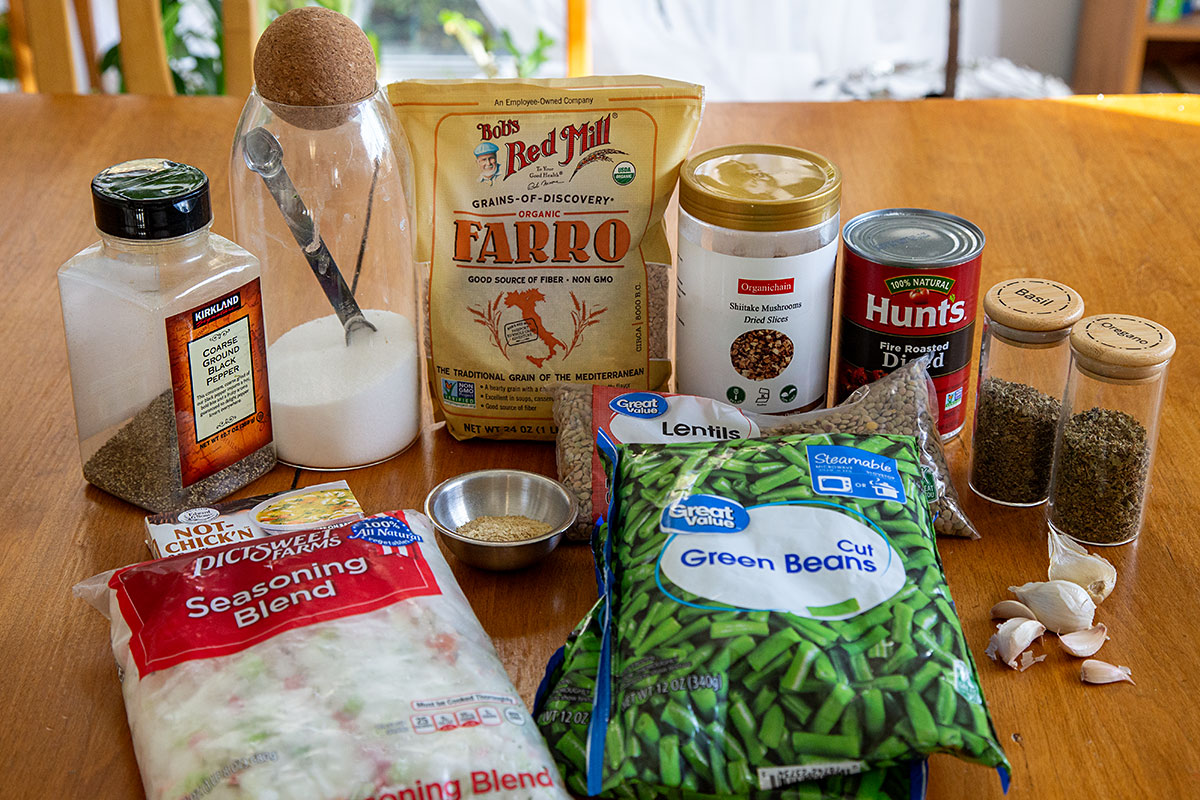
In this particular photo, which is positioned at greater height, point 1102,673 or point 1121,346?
point 1121,346

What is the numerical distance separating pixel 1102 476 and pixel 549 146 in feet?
1.62

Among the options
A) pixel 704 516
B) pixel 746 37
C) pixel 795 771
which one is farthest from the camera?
pixel 746 37

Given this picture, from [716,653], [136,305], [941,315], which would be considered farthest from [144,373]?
[941,315]

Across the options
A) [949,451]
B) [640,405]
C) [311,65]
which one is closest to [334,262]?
[311,65]

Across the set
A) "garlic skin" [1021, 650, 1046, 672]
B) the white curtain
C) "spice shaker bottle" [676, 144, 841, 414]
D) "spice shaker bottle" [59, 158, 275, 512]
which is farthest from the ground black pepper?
the white curtain

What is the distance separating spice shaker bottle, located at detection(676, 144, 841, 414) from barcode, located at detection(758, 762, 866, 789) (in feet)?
1.30

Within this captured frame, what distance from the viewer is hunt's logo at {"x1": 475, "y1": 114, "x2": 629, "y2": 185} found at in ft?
3.12

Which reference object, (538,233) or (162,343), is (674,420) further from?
(162,343)

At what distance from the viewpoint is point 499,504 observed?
921 mm

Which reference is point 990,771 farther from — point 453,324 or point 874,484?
point 453,324

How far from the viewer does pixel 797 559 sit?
72 cm

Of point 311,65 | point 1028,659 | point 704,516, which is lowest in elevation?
point 1028,659

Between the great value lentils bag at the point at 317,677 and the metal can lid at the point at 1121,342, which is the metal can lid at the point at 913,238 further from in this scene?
the great value lentils bag at the point at 317,677

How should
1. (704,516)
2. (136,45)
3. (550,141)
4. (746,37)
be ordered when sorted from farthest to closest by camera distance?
1. (746,37)
2. (136,45)
3. (550,141)
4. (704,516)
